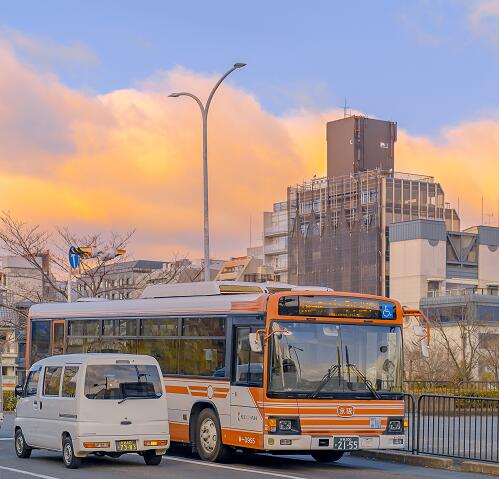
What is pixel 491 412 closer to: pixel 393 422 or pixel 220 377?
pixel 393 422

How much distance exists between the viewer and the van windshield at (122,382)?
1909cm

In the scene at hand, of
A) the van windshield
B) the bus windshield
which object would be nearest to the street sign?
the van windshield

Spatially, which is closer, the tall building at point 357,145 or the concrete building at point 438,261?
the concrete building at point 438,261

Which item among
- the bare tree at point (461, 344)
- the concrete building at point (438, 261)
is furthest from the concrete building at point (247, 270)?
the bare tree at point (461, 344)

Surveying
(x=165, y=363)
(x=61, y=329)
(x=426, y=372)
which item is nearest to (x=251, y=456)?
(x=165, y=363)

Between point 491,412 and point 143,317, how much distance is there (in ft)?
22.8

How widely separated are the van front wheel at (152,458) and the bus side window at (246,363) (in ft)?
6.12

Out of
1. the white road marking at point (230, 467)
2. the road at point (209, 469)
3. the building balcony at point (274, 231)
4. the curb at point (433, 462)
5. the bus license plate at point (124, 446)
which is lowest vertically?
the road at point (209, 469)

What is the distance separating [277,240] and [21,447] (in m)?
132

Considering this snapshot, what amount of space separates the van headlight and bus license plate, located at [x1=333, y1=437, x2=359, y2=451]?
0.76 metres

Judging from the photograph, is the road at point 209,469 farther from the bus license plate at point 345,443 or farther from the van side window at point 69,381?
the van side window at point 69,381

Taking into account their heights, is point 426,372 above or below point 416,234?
below

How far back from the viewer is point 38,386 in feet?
67.5

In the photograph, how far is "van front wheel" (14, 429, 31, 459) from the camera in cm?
2095
